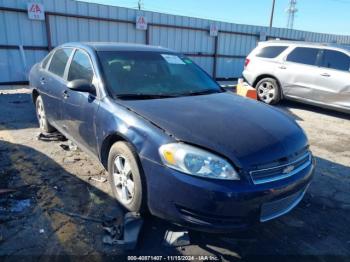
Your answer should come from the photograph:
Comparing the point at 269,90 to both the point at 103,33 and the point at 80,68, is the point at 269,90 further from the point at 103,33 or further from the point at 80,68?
the point at 80,68

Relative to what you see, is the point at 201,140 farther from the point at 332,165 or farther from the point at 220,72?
the point at 220,72

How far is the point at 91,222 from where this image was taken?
2994 millimetres

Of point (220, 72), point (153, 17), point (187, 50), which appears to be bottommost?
point (220, 72)

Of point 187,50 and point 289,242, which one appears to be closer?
point 289,242

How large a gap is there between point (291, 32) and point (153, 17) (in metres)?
9.20

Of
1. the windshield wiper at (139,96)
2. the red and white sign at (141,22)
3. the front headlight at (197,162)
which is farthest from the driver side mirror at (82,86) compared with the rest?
the red and white sign at (141,22)

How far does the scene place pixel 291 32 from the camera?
17.5 metres

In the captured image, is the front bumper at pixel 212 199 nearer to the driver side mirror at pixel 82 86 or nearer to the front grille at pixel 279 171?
the front grille at pixel 279 171

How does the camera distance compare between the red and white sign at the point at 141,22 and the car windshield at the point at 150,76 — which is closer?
the car windshield at the point at 150,76

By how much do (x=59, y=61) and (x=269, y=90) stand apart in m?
6.01

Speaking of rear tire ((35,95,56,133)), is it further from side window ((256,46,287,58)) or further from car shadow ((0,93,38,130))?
side window ((256,46,287,58))

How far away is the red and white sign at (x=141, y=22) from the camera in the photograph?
11.6 meters

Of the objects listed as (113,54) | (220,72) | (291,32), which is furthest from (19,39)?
(291,32)

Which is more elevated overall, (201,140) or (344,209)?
(201,140)
